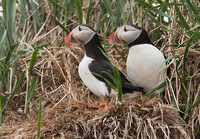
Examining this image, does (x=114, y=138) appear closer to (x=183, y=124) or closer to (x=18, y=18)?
(x=183, y=124)

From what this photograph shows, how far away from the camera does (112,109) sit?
2.55 metres

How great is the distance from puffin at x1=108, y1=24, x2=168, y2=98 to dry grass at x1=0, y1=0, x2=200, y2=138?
10 cm

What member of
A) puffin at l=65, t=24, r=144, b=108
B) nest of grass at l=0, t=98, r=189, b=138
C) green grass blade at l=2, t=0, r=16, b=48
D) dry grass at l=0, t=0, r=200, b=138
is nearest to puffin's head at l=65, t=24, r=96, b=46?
puffin at l=65, t=24, r=144, b=108

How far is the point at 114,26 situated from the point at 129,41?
2.55 feet

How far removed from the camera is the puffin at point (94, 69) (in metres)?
2.90

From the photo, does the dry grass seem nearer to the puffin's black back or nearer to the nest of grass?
the nest of grass

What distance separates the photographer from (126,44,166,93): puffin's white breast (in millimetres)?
2811

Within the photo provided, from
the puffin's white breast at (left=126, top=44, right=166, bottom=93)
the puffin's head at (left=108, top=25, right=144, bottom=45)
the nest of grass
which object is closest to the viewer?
the nest of grass

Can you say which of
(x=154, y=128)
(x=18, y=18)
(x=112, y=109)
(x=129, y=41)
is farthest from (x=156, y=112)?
(x=18, y=18)

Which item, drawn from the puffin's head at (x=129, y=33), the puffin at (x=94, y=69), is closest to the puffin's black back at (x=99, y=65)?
the puffin at (x=94, y=69)

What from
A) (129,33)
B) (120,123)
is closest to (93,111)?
(120,123)

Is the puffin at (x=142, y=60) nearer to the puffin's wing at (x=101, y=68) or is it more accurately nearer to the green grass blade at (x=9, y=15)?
the puffin's wing at (x=101, y=68)

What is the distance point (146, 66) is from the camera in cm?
282

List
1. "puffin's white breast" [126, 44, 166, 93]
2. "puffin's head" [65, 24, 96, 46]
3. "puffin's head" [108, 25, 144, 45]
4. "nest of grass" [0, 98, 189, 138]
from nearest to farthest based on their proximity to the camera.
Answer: "nest of grass" [0, 98, 189, 138]
"puffin's white breast" [126, 44, 166, 93]
"puffin's head" [108, 25, 144, 45]
"puffin's head" [65, 24, 96, 46]
